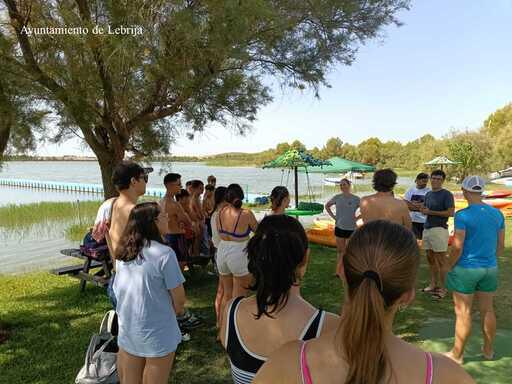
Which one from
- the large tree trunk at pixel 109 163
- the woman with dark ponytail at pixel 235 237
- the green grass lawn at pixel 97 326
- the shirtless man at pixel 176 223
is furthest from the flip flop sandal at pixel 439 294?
the large tree trunk at pixel 109 163

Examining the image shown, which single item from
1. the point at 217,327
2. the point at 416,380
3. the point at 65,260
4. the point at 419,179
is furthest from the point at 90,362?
the point at 65,260

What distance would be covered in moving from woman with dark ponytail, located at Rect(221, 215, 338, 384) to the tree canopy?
7.74ft

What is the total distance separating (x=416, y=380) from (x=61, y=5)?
4.19 metres

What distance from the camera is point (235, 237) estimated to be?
3.79 metres

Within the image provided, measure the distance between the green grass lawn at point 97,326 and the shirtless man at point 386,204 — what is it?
119 cm

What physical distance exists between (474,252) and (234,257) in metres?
2.03

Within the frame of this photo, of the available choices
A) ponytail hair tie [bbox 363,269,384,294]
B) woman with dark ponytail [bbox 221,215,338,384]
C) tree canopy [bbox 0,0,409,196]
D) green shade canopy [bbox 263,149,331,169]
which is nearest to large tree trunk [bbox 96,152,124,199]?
tree canopy [bbox 0,0,409,196]

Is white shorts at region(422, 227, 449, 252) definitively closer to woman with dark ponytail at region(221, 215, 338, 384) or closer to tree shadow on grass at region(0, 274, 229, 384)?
tree shadow on grass at region(0, 274, 229, 384)

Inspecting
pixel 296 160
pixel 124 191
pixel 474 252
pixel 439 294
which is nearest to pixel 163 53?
pixel 124 191

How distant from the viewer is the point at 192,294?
5418mm

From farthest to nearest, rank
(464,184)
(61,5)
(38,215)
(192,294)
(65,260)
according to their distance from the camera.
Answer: (38,215) → (65,260) → (192,294) → (61,5) → (464,184)

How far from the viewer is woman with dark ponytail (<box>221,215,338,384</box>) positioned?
137cm

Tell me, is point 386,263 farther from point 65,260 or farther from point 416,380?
point 65,260

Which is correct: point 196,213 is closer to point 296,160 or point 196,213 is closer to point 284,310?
point 284,310
